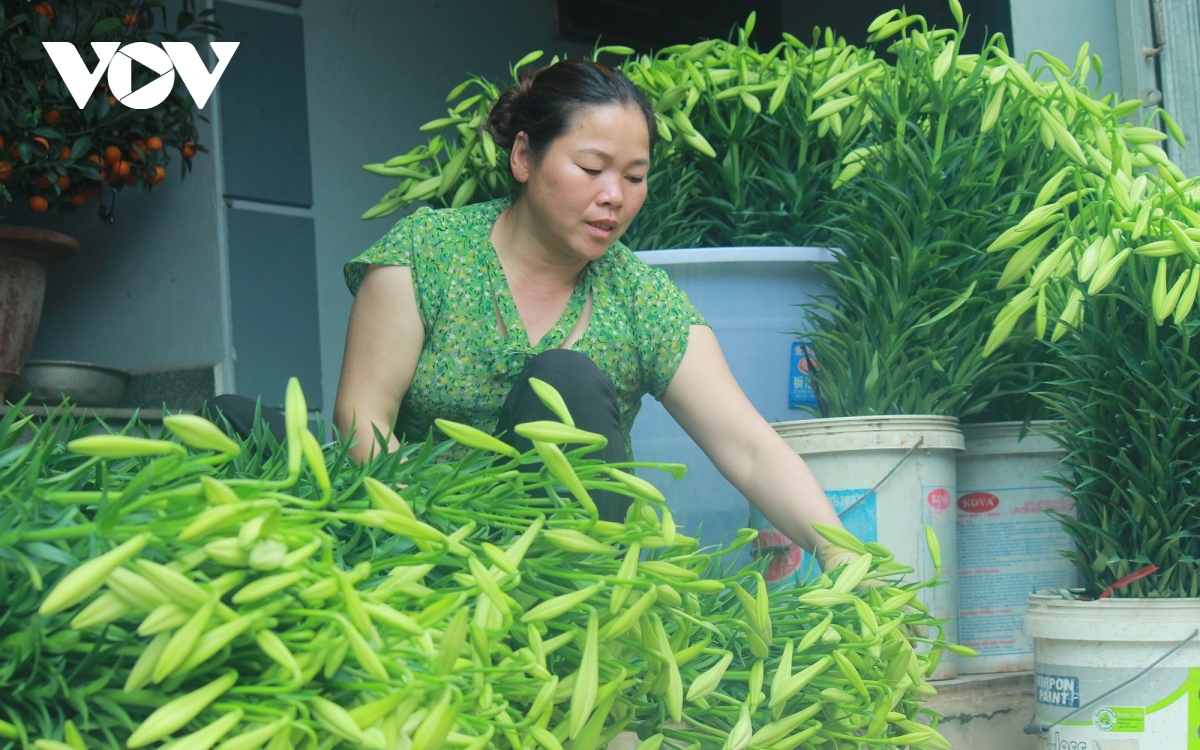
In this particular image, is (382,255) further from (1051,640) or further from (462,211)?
(1051,640)

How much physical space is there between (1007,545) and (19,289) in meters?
1.80

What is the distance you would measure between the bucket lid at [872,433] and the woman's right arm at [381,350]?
1.73ft

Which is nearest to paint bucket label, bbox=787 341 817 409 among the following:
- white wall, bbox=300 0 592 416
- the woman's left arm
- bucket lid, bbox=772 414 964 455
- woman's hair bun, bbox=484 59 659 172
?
bucket lid, bbox=772 414 964 455

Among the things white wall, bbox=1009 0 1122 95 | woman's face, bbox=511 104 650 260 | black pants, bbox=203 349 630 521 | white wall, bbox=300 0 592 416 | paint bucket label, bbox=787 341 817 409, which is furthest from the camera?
white wall, bbox=300 0 592 416

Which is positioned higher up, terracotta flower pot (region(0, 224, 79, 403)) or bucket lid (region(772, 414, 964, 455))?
terracotta flower pot (region(0, 224, 79, 403))

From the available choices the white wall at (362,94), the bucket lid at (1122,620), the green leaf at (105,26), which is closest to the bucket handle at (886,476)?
the bucket lid at (1122,620)

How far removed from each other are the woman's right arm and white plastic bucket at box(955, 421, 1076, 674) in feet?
2.72

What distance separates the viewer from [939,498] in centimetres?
158

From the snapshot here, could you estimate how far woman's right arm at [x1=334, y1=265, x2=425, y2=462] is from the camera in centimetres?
141

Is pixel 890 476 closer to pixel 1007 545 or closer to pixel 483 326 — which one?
pixel 1007 545

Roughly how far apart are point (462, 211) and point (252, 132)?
1196 millimetres

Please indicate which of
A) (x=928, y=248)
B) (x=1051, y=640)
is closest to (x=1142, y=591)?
(x=1051, y=640)

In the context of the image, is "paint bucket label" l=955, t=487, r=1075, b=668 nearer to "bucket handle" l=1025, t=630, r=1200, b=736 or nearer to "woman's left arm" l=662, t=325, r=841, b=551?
"bucket handle" l=1025, t=630, r=1200, b=736

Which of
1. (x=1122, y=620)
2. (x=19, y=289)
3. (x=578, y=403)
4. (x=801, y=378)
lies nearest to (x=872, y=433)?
(x=801, y=378)
